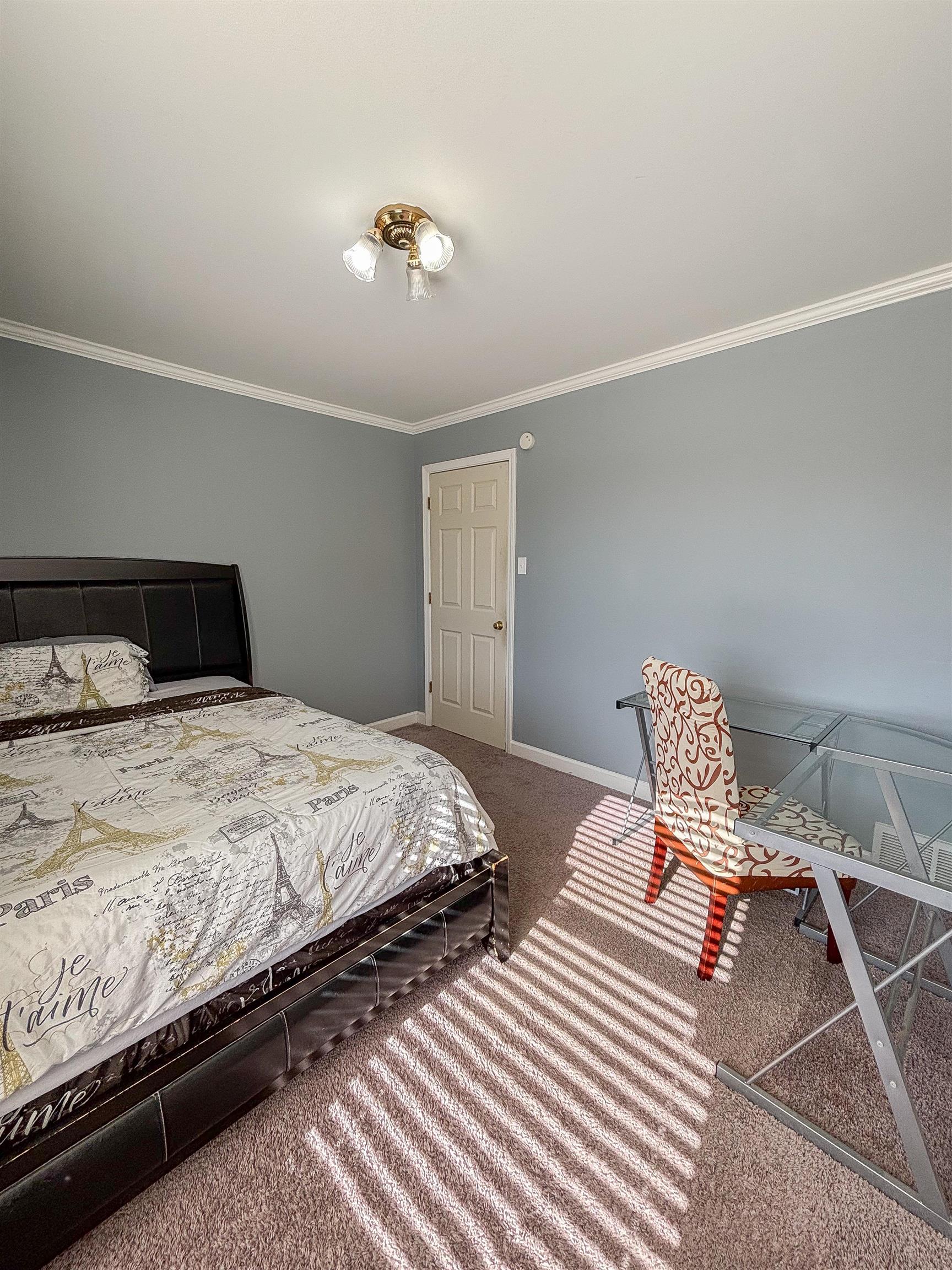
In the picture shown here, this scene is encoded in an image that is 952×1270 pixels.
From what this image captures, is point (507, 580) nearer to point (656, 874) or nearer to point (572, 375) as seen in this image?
point (572, 375)

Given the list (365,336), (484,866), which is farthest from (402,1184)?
(365,336)

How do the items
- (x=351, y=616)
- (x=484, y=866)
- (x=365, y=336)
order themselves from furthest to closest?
(x=351, y=616) < (x=365, y=336) < (x=484, y=866)

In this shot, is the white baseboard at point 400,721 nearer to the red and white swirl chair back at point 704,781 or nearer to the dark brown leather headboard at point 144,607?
the dark brown leather headboard at point 144,607

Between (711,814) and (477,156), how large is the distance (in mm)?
2070

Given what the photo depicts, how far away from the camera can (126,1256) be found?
104cm

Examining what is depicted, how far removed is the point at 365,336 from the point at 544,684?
2.27 meters

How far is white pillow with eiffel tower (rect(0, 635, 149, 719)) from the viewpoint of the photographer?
216cm

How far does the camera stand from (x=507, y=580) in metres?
3.62

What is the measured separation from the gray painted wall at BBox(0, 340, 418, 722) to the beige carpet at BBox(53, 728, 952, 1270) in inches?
95.8

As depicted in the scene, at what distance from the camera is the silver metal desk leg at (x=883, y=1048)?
110 cm

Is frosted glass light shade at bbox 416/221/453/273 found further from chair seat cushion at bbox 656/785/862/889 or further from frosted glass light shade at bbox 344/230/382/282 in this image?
chair seat cushion at bbox 656/785/862/889

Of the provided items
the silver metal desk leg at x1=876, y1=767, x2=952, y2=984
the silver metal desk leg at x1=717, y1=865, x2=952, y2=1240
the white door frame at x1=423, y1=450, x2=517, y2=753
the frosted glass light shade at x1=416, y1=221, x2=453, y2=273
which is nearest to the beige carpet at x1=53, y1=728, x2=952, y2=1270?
the silver metal desk leg at x1=717, y1=865, x2=952, y2=1240

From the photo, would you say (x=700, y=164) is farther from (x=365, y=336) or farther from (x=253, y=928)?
(x=253, y=928)

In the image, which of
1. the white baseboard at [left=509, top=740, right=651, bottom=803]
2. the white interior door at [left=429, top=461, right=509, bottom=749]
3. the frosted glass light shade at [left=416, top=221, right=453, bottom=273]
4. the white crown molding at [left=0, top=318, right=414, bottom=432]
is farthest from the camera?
the white interior door at [left=429, top=461, right=509, bottom=749]
